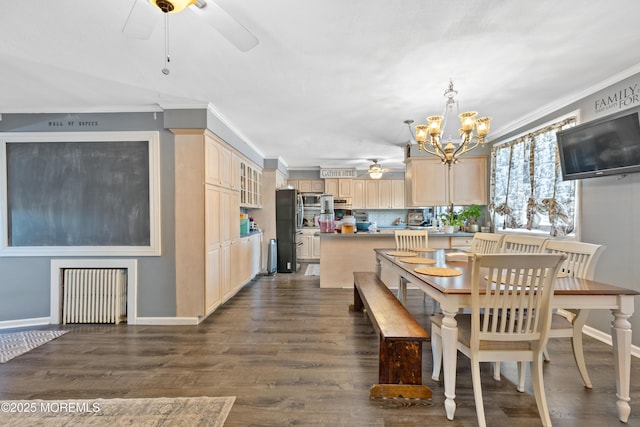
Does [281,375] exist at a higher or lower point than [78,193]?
lower

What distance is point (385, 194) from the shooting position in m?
7.44

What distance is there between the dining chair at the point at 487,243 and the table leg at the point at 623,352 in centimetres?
123

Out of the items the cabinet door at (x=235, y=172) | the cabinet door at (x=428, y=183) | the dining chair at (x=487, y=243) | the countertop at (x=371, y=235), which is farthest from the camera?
the cabinet door at (x=428, y=183)

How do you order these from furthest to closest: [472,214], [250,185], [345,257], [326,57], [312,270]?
[312,270]
[250,185]
[345,257]
[472,214]
[326,57]

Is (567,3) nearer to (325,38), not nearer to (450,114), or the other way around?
(325,38)

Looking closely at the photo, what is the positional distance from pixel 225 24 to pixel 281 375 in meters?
2.27

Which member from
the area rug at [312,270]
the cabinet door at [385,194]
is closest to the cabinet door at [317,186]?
the cabinet door at [385,194]

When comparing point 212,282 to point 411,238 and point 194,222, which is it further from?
point 411,238

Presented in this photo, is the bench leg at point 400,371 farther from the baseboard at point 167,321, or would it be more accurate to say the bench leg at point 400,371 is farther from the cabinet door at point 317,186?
the cabinet door at point 317,186

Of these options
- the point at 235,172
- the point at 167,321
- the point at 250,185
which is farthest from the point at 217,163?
the point at 167,321

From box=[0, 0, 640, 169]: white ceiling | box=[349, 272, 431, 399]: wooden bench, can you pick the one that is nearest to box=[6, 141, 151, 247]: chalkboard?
box=[0, 0, 640, 169]: white ceiling

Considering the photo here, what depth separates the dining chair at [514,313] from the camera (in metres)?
1.53

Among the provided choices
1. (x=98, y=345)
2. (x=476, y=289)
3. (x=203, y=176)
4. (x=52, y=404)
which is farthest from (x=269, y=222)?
(x=476, y=289)

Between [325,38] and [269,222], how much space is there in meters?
4.42
